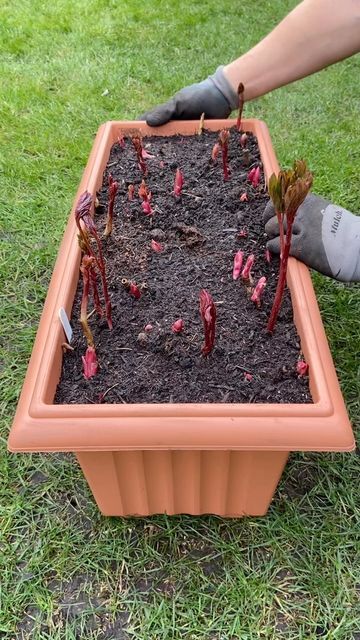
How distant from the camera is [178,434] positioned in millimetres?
1132

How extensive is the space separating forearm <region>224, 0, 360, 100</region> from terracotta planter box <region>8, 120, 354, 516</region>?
870 millimetres

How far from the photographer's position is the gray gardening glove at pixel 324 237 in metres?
1.64

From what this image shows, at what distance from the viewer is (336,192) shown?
270 cm

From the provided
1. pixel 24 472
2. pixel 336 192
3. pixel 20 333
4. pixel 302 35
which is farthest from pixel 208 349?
pixel 336 192

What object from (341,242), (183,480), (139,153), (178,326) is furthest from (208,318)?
(139,153)

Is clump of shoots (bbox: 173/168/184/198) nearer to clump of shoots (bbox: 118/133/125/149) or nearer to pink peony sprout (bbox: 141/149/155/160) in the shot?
pink peony sprout (bbox: 141/149/155/160)

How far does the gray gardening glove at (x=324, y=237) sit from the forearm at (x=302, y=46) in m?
0.54

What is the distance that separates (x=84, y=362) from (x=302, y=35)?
1.33m

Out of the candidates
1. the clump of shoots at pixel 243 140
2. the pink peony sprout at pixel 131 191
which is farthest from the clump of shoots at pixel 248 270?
the clump of shoots at pixel 243 140

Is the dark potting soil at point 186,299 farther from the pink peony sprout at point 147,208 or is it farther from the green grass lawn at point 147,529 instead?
the green grass lawn at point 147,529

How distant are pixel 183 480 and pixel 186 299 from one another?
0.48 metres

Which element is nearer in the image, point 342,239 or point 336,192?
point 342,239

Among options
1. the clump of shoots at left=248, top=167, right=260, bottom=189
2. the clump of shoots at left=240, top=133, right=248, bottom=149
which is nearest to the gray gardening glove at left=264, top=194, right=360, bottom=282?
the clump of shoots at left=248, top=167, right=260, bottom=189

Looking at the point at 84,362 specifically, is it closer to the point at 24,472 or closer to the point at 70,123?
the point at 24,472
